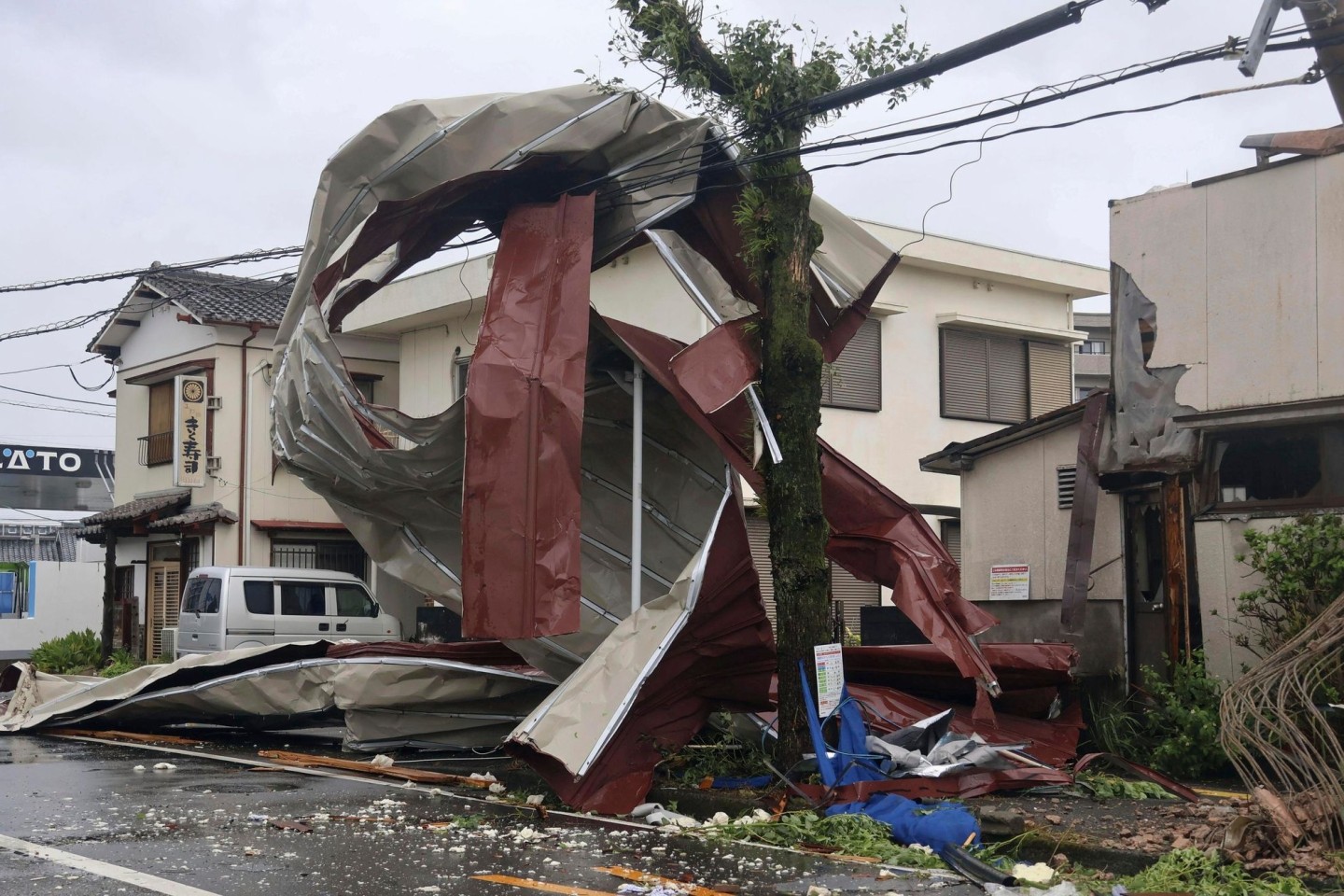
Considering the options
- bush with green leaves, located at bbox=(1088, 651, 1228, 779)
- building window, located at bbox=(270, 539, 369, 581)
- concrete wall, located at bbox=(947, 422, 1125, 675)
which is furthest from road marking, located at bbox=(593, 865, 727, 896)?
building window, located at bbox=(270, 539, 369, 581)

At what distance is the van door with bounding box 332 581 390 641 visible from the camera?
73.8ft

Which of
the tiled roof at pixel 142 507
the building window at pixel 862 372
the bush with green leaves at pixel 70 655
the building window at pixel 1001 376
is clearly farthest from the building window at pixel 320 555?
the building window at pixel 1001 376

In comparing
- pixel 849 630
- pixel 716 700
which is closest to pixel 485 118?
pixel 716 700

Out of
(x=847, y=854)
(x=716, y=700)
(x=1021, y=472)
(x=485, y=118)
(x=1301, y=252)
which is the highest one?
(x=485, y=118)

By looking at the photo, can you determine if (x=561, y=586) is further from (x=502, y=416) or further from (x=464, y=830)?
(x=464, y=830)

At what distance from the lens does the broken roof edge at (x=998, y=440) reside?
42.5 feet

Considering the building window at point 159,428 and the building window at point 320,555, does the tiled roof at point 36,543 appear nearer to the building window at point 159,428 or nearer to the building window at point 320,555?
the building window at point 159,428

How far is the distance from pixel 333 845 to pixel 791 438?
438cm

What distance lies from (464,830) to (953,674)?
15.6 ft

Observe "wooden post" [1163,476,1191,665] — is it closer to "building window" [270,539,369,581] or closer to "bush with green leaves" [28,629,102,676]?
"building window" [270,539,369,581]

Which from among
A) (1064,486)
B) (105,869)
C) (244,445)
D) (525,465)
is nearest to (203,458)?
(244,445)

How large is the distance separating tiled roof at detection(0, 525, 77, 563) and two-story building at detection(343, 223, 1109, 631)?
106 feet

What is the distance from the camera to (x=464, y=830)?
332 inches

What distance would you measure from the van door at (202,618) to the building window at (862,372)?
10012mm
